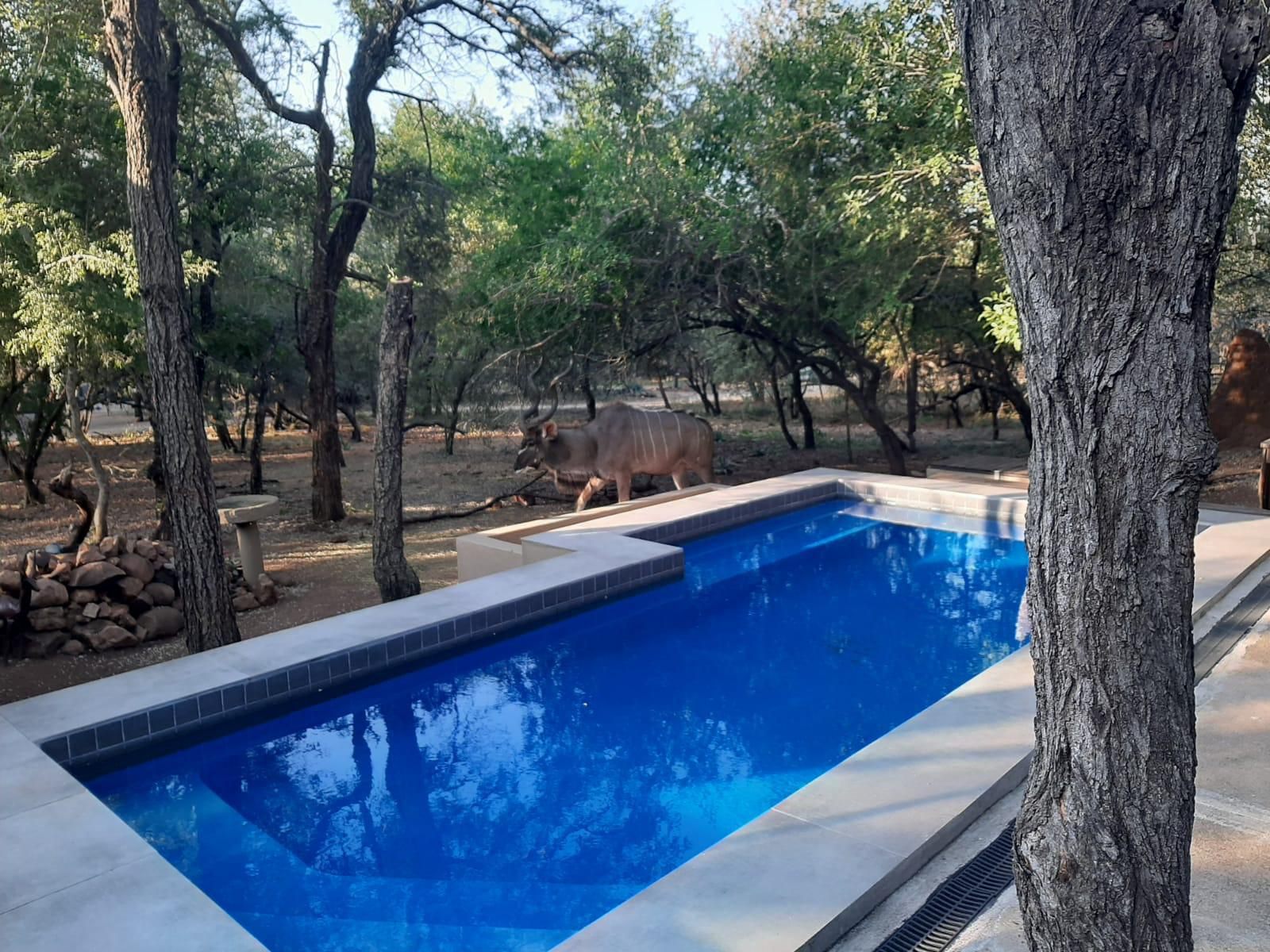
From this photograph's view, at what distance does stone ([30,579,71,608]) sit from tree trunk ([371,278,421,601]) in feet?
7.29

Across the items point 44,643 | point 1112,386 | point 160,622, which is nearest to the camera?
point 1112,386

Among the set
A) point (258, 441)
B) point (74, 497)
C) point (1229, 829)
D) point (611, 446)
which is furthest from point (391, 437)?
point (258, 441)

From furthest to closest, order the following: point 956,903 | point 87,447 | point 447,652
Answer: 1. point 87,447
2. point 447,652
3. point 956,903

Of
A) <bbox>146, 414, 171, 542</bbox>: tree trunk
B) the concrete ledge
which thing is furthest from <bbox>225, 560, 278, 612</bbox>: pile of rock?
the concrete ledge

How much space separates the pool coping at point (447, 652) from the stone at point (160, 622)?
2.10 m

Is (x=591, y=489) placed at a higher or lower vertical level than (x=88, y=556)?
higher

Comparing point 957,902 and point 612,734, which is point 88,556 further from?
point 957,902

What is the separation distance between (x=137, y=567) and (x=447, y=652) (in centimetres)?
304

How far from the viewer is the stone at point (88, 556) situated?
7551 mm

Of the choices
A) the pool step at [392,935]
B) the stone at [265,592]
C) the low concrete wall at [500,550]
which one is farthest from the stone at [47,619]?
the pool step at [392,935]

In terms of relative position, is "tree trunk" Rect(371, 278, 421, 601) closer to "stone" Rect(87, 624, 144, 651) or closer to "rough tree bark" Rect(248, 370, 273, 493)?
"stone" Rect(87, 624, 144, 651)

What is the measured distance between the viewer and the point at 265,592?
8352 mm

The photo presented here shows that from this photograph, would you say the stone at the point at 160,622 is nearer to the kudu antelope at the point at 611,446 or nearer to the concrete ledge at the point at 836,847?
the kudu antelope at the point at 611,446

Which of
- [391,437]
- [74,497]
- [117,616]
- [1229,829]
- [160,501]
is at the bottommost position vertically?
[117,616]
